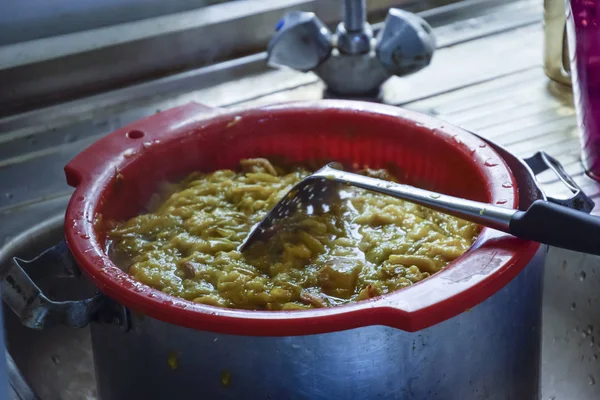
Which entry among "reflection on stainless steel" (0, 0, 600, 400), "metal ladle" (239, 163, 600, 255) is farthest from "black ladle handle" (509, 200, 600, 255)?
"reflection on stainless steel" (0, 0, 600, 400)

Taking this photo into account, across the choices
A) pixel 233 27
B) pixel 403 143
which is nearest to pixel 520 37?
pixel 233 27

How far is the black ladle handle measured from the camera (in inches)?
28.2

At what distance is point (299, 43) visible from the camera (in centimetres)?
135

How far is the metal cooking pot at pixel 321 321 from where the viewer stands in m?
0.70

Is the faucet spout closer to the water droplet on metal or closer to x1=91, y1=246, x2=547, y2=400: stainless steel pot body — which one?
x1=91, y1=246, x2=547, y2=400: stainless steel pot body

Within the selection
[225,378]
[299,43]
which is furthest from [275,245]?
[299,43]

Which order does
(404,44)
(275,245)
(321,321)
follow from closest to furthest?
1. (321,321)
2. (275,245)
3. (404,44)

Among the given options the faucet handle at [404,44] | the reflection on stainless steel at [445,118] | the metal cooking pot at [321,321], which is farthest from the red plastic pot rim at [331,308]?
the faucet handle at [404,44]

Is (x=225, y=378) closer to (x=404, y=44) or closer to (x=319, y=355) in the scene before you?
(x=319, y=355)

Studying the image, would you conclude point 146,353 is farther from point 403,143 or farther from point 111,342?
point 403,143

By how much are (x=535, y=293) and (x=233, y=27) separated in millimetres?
894

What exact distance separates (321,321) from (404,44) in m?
0.76

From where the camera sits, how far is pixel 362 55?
138 centimetres

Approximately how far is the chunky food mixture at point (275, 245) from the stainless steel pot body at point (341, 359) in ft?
0.27
